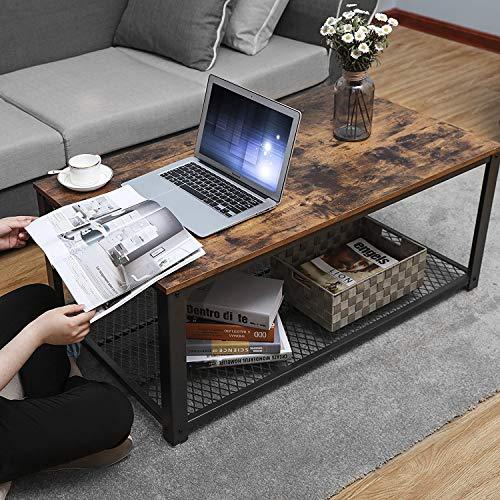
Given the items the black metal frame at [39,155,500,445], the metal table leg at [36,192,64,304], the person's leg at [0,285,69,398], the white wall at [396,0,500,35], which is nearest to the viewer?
the black metal frame at [39,155,500,445]

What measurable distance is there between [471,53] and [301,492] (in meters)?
3.22

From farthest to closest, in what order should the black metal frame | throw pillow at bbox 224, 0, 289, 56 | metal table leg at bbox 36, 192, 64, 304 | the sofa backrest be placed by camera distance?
throw pillow at bbox 224, 0, 289, 56 < the sofa backrest < metal table leg at bbox 36, 192, 64, 304 < the black metal frame

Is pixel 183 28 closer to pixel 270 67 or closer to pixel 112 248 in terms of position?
pixel 270 67

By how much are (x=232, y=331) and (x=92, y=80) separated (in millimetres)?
1227

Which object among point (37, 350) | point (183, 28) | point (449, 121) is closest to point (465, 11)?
point (449, 121)

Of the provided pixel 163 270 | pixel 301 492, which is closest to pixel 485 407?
pixel 301 492

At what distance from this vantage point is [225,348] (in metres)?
2.11

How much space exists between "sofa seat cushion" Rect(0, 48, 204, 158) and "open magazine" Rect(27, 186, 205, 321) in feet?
2.58

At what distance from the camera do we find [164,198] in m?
2.03

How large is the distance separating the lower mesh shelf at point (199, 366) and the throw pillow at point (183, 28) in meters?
0.99

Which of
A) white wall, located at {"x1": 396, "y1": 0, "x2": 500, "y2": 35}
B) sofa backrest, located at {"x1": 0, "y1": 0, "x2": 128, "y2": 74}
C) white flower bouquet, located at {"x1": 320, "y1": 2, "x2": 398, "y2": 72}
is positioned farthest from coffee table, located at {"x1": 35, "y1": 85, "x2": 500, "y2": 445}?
white wall, located at {"x1": 396, "y1": 0, "x2": 500, "y2": 35}

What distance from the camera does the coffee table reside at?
186cm

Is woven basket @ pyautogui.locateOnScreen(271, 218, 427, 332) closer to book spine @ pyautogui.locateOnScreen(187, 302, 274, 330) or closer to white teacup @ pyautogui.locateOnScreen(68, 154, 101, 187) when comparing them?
book spine @ pyautogui.locateOnScreen(187, 302, 274, 330)

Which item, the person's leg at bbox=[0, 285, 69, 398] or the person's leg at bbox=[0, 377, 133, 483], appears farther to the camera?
the person's leg at bbox=[0, 285, 69, 398]
